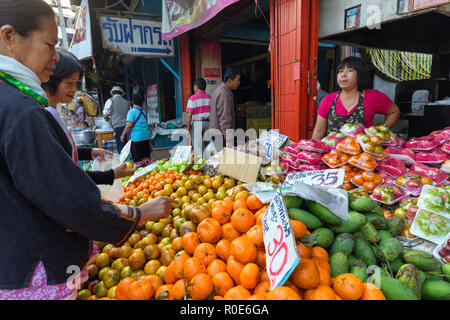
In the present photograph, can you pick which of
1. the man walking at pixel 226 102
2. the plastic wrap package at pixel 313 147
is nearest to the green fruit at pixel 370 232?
the plastic wrap package at pixel 313 147

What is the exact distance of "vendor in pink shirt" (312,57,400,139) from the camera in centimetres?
285

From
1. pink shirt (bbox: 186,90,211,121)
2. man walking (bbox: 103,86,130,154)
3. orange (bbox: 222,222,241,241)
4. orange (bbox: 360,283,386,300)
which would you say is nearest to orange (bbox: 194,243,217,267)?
orange (bbox: 222,222,241,241)

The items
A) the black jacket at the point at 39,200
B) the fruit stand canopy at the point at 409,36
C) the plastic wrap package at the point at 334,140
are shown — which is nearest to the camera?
the black jacket at the point at 39,200

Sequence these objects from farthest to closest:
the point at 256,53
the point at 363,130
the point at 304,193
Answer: the point at 256,53
the point at 363,130
the point at 304,193

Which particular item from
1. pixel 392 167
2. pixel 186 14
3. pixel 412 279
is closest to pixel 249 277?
pixel 412 279

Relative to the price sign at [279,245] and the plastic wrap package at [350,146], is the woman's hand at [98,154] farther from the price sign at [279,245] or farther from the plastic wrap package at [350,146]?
the plastic wrap package at [350,146]

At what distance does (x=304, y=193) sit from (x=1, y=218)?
4.26 ft

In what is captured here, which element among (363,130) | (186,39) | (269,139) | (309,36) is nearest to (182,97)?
(186,39)

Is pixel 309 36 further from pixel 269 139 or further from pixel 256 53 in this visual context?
pixel 256 53

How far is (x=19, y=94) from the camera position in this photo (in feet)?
2.87

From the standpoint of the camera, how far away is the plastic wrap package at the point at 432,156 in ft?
7.12

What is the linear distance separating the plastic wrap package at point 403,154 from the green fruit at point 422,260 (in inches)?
50.0

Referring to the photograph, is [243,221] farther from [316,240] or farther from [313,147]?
[313,147]

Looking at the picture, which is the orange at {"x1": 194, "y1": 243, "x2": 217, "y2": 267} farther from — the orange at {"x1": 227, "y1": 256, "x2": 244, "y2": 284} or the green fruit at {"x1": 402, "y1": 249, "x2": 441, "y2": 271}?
the green fruit at {"x1": 402, "y1": 249, "x2": 441, "y2": 271}
